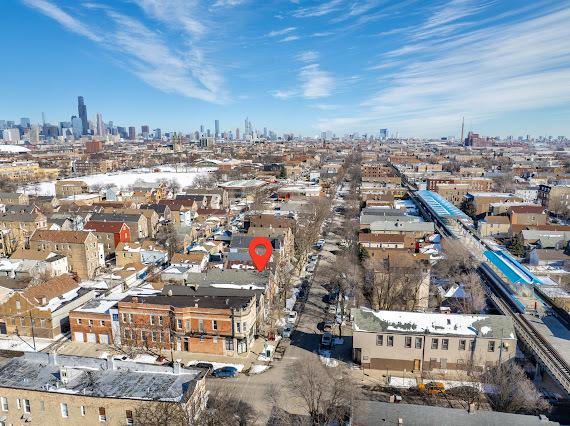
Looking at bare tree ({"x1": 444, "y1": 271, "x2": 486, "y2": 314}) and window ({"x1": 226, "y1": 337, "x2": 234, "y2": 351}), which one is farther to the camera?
bare tree ({"x1": 444, "y1": 271, "x2": 486, "y2": 314})

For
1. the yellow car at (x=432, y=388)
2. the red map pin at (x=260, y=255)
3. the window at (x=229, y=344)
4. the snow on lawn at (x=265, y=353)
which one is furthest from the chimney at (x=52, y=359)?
the yellow car at (x=432, y=388)

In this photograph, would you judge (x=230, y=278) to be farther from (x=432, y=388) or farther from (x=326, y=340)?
(x=432, y=388)

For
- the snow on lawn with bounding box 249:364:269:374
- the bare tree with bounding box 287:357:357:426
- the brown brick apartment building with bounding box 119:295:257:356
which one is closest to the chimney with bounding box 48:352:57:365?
the brown brick apartment building with bounding box 119:295:257:356

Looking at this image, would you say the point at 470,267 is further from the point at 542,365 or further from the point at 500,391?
the point at 500,391

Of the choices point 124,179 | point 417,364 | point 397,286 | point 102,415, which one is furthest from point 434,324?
point 124,179

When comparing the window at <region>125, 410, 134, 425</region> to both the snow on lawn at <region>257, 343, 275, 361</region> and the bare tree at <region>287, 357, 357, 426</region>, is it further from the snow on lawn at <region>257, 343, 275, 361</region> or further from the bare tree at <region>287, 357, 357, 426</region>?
the snow on lawn at <region>257, 343, 275, 361</region>

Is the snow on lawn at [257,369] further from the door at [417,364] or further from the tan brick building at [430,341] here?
the door at [417,364]
